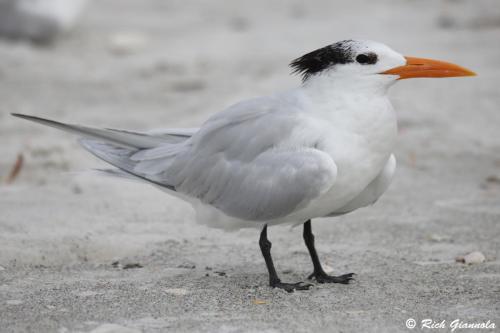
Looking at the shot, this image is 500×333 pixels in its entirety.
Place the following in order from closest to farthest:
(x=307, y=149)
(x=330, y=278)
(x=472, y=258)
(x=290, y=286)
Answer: (x=307, y=149)
(x=290, y=286)
(x=330, y=278)
(x=472, y=258)

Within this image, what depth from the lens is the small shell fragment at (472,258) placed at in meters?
4.48

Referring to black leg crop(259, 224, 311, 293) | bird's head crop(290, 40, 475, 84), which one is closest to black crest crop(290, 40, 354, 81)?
bird's head crop(290, 40, 475, 84)

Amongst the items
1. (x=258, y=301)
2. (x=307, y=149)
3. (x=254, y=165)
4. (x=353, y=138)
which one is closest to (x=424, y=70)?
(x=353, y=138)

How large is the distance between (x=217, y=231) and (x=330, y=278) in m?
1.13

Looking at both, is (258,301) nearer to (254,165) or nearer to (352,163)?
(254,165)

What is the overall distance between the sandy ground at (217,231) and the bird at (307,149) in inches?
15.4

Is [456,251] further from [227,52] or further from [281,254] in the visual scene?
[227,52]

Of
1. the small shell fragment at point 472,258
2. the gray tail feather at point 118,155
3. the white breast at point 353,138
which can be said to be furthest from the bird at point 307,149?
the small shell fragment at point 472,258

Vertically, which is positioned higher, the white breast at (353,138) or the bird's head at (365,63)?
the bird's head at (365,63)

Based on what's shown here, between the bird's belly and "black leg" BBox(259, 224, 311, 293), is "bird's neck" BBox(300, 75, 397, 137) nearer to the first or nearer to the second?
the bird's belly

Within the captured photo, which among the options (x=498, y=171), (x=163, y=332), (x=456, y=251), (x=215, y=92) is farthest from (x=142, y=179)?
(x=215, y=92)

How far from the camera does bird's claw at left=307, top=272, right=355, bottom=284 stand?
421 cm

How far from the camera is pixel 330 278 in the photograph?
4238 millimetres

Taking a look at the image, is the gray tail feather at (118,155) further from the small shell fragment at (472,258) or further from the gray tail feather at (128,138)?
the small shell fragment at (472,258)
